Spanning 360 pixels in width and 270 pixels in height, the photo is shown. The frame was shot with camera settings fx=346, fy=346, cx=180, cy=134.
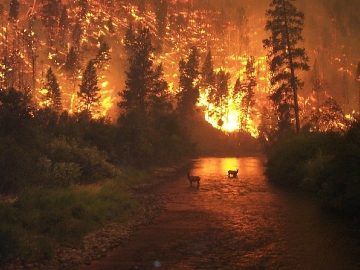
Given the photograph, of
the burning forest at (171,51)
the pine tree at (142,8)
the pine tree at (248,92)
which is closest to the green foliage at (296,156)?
the burning forest at (171,51)

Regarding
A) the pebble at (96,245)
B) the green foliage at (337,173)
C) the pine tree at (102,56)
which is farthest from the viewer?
the pine tree at (102,56)

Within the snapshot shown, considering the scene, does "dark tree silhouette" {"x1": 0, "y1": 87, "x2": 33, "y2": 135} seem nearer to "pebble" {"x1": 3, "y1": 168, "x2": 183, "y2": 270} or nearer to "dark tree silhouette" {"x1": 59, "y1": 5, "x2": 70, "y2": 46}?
"pebble" {"x1": 3, "y1": 168, "x2": 183, "y2": 270}

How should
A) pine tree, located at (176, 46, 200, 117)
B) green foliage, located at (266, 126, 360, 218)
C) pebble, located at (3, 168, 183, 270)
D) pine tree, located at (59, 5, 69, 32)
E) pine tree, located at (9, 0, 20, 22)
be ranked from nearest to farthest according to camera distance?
pebble, located at (3, 168, 183, 270) → green foliage, located at (266, 126, 360, 218) → pine tree, located at (9, 0, 20, 22) → pine tree, located at (176, 46, 200, 117) → pine tree, located at (59, 5, 69, 32)

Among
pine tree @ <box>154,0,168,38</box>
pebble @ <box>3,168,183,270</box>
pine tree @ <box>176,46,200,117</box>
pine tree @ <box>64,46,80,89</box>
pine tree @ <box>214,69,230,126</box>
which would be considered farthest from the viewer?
pine tree @ <box>154,0,168,38</box>

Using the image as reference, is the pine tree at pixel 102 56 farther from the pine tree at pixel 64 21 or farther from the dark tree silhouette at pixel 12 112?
the dark tree silhouette at pixel 12 112

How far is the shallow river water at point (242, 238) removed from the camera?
40.7 feet

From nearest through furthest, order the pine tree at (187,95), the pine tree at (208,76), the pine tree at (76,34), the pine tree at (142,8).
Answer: the pine tree at (187,95) < the pine tree at (76,34) < the pine tree at (208,76) < the pine tree at (142,8)

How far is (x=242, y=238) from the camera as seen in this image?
1536 centimetres

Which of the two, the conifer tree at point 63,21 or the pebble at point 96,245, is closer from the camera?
the pebble at point 96,245

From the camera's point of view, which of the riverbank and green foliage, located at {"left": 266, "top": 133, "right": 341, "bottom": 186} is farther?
green foliage, located at {"left": 266, "top": 133, "right": 341, "bottom": 186}

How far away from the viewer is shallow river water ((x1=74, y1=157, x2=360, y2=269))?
1241 cm

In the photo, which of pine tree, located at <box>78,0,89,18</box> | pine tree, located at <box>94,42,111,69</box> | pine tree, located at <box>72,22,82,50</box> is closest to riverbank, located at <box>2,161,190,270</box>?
A: pine tree, located at <box>94,42,111,69</box>

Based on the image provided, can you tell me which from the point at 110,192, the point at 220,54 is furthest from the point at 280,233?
the point at 220,54

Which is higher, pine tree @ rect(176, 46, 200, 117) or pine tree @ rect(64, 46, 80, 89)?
pine tree @ rect(64, 46, 80, 89)
